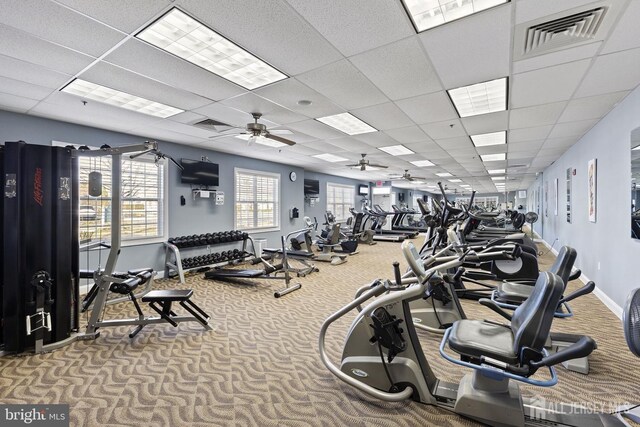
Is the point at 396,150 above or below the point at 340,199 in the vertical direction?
above

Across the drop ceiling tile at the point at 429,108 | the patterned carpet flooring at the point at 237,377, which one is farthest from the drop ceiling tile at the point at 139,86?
the patterned carpet flooring at the point at 237,377

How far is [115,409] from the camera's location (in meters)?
2.01

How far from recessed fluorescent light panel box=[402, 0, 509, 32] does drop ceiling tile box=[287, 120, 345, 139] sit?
2624 mm

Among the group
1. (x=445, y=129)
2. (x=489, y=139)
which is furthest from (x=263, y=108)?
(x=489, y=139)

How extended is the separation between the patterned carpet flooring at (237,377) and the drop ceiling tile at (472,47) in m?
2.74

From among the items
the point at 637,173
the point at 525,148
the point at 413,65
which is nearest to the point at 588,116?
the point at 637,173

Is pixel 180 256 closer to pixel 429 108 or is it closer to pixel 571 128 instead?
pixel 429 108

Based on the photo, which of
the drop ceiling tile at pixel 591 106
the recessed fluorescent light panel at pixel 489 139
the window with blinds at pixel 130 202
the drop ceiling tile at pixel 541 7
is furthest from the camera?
the recessed fluorescent light panel at pixel 489 139

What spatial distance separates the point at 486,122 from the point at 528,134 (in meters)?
1.38

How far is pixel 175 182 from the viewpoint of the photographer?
6117 millimetres

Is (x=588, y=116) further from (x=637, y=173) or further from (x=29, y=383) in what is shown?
(x=29, y=383)

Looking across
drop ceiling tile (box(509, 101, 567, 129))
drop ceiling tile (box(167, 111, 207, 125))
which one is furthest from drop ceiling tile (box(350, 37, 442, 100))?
drop ceiling tile (box(167, 111, 207, 125))

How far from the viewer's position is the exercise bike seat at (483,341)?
1.63 metres

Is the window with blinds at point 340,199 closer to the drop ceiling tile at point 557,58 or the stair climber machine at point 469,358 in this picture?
the drop ceiling tile at point 557,58
